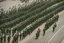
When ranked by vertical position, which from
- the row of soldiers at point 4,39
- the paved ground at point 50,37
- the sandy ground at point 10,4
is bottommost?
the sandy ground at point 10,4

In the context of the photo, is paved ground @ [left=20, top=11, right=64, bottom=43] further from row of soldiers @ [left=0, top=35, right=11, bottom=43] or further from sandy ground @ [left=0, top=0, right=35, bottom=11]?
sandy ground @ [left=0, top=0, right=35, bottom=11]

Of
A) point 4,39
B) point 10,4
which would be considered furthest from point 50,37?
point 10,4

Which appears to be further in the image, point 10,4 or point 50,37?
point 10,4

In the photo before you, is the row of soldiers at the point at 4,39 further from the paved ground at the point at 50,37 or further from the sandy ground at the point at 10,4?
the sandy ground at the point at 10,4

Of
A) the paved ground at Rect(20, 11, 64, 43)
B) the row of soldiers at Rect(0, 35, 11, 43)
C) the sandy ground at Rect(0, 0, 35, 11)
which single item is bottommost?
the sandy ground at Rect(0, 0, 35, 11)

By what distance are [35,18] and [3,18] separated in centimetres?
557

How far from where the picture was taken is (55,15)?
42.9m

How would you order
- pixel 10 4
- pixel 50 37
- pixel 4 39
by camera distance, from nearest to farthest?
pixel 4 39 < pixel 50 37 < pixel 10 4

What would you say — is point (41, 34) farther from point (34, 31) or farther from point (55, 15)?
point (55, 15)

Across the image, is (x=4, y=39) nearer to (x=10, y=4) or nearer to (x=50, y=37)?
(x=50, y=37)

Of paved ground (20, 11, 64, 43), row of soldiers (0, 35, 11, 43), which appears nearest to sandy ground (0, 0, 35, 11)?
paved ground (20, 11, 64, 43)

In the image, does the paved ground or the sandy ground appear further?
the sandy ground

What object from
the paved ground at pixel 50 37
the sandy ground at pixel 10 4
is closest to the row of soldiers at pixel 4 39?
the paved ground at pixel 50 37

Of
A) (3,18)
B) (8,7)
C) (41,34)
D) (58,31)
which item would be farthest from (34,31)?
(8,7)
